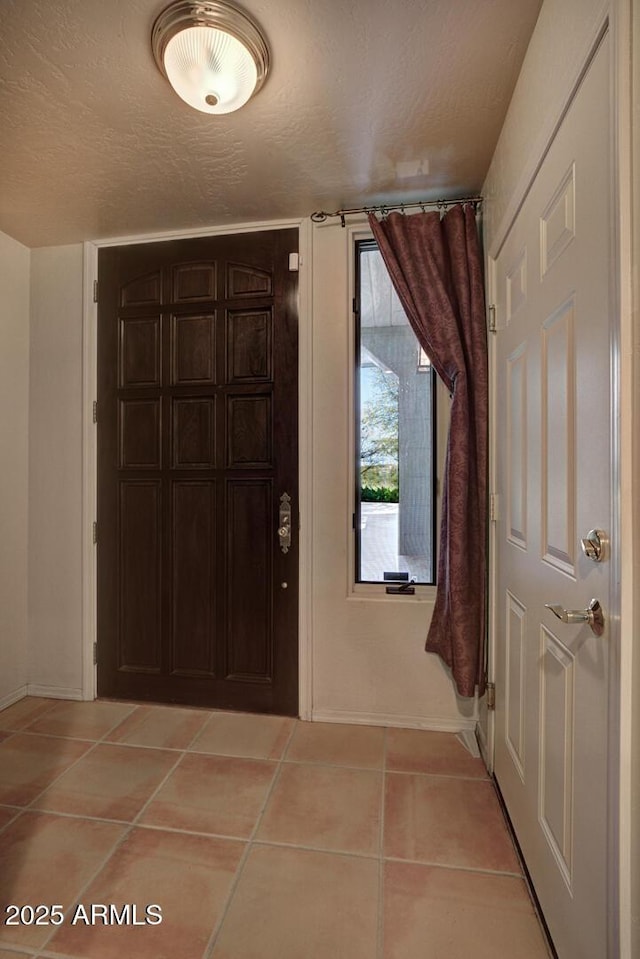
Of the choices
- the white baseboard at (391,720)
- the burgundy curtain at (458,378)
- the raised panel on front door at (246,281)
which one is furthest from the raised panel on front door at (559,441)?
the raised panel on front door at (246,281)

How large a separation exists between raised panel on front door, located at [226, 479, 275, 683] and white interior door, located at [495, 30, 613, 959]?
1.12 meters

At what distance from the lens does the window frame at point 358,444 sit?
2096 millimetres

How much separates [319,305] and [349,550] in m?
1.20

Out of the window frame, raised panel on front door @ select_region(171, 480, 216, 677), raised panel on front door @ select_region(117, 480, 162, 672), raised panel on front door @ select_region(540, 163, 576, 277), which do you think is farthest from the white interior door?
raised panel on front door @ select_region(117, 480, 162, 672)

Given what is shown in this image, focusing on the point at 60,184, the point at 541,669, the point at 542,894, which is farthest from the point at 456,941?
the point at 60,184

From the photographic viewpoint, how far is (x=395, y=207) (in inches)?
80.8

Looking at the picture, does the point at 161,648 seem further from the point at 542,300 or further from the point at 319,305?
the point at 542,300

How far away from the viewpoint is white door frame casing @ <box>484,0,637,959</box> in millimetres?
752

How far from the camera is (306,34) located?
1266mm

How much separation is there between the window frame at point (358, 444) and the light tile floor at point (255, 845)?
2.14 ft

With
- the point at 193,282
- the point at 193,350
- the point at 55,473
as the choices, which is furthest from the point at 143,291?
the point at 55,473

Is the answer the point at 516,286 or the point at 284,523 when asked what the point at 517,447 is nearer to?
the point at 516,286

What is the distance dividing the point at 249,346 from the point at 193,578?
1.21 meters

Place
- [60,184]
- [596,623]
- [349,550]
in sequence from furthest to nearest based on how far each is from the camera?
[349,550], [60,184], [596,623]
